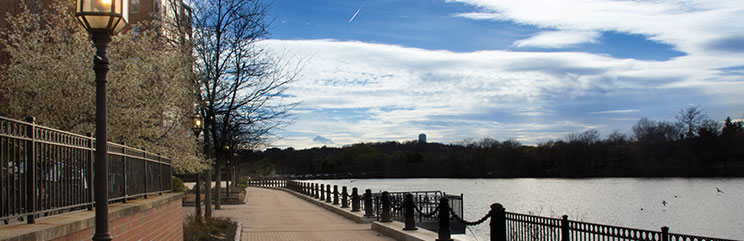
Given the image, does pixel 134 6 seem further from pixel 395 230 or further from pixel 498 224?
pixel 498 224

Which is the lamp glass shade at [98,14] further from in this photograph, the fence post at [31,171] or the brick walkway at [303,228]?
the brick walkway at [303,228]

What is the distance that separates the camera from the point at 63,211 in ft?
22.1

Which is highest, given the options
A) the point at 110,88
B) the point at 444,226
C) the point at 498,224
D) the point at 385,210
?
the point at 110,88

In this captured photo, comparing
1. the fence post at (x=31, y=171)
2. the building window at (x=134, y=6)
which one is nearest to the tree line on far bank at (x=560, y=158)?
the building window at (x=134, y=6)

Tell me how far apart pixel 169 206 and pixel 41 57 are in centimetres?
594

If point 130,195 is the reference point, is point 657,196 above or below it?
below

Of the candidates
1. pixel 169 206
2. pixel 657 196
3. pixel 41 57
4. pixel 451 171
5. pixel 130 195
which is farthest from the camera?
pixel 451 171

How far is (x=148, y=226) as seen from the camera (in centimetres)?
883

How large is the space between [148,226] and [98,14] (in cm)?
416

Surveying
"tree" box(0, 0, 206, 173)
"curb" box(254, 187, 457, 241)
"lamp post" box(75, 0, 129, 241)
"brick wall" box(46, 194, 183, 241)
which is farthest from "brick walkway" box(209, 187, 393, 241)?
"lamp post" box(75, 0, 129, 241)

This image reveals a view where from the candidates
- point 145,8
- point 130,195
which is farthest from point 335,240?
point 145,8

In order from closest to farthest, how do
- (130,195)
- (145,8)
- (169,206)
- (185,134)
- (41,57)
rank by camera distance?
(130,195)
(169,206)
(41,57)
(185,134)
(145,8)

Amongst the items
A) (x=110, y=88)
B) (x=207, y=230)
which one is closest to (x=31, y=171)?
(x=110, y=88)

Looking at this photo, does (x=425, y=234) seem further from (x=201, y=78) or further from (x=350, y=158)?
(x=350, y=158)
